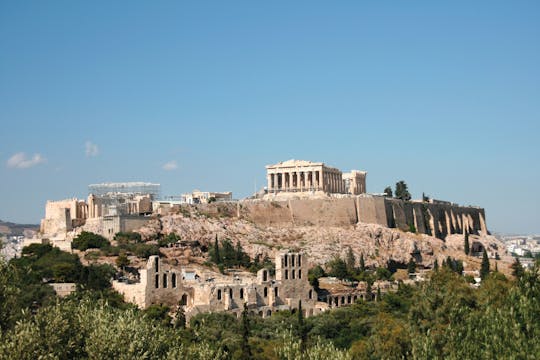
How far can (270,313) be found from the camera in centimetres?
5528

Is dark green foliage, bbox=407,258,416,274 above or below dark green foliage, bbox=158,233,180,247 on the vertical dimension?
below

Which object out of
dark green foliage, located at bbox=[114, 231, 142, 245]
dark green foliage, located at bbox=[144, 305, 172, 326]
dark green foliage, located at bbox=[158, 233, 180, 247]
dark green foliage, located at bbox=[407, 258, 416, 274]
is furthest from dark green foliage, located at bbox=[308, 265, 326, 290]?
dark green foliage, located at bbox=[144, 305, 172, 326]

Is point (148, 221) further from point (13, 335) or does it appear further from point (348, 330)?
point (13, 335)

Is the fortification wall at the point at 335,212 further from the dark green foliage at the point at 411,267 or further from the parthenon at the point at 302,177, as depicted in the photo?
the dark green foliage at the point at 411,267

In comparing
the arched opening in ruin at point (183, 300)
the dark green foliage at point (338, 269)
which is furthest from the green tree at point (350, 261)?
the arched opening in ruin at point (183, 300)

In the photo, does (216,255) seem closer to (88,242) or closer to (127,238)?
(127,238)

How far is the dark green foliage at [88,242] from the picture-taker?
66.4 m

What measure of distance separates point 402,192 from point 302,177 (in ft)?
45.1

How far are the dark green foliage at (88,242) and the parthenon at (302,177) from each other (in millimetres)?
25038

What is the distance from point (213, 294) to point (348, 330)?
8.15m

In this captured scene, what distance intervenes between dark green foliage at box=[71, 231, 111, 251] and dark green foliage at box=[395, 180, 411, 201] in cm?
3870

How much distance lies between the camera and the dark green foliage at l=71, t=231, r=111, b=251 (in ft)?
218

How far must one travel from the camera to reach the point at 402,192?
96.7m

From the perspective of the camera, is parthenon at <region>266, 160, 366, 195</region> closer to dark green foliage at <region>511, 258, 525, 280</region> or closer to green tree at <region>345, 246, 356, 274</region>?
green tree at <region>345, 246, 356, 274</region>
